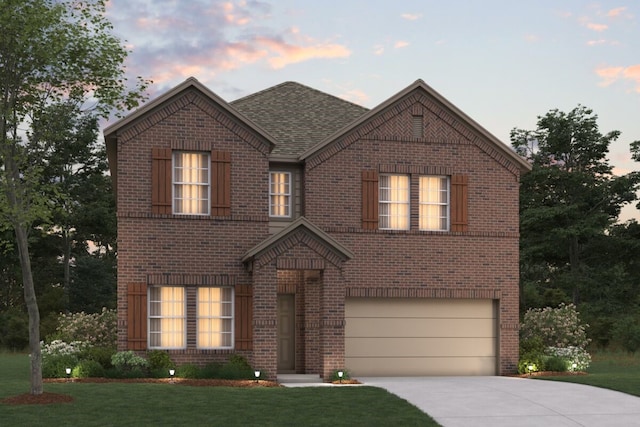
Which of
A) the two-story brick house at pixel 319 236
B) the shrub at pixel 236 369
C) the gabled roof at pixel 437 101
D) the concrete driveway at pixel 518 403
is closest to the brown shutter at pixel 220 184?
the two-story brick house at pixel 319 236

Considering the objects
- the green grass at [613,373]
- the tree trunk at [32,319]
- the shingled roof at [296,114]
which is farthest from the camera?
the shingled roof at [296,114]

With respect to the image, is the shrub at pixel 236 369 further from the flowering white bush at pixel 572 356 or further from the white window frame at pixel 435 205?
the flowering white bush at pixel 572 356

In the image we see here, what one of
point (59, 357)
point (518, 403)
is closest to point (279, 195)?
point (59, 357)

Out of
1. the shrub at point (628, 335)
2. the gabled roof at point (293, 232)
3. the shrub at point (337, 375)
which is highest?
the gabled roof at point (293, 232)

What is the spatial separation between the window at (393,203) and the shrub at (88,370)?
9023 millimetres

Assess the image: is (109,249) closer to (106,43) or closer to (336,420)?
(106,43)

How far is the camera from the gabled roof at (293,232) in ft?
74.5

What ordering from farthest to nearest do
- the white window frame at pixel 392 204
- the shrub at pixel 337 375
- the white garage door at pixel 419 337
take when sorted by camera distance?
1. the white window frame at pixel 392 204
2. the white garage door at pixel 419 337
3. the shrub at pixel 337 375

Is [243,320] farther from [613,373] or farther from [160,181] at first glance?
[613,373]

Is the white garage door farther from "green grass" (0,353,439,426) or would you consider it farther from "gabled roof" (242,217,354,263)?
"green grass" (0,353,439,426)

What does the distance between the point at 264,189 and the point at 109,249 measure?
35.9 metres

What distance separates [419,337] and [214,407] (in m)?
10.1

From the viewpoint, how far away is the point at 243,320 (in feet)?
77.6

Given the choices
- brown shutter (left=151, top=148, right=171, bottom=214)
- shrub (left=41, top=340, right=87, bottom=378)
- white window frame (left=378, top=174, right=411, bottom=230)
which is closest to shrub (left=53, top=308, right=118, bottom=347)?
shrub (left=41, top=340, right=87, bottom=378)
